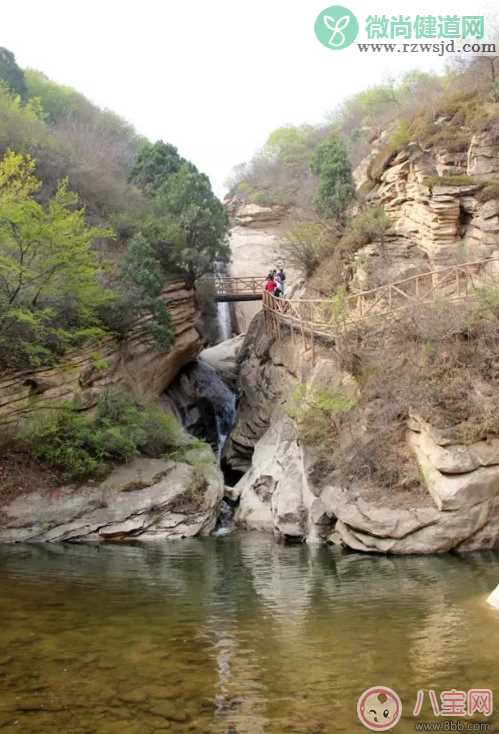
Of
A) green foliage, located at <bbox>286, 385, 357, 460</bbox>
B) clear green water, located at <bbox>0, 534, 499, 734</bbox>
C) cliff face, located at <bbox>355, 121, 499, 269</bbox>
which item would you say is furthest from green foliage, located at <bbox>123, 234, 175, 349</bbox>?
clear green water, located at <bbox>0, 534, 499, 734</bbox>

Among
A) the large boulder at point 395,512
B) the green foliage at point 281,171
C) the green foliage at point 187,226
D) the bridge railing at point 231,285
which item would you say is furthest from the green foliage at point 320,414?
the green foliage at point 281,171

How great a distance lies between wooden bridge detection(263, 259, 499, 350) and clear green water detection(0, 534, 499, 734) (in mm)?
7233

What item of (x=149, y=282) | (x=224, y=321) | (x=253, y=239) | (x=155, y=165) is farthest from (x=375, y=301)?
(x=253, y=239)

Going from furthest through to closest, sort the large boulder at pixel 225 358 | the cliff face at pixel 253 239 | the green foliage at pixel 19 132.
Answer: the cliff face at pixel 253 239, the large boulder at pixel 225 358, the green foliage at pixel 19 132

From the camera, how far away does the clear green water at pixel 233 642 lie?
547 centimetres

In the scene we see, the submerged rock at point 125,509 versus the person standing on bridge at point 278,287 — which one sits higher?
the person standing on bridge at point 278,287

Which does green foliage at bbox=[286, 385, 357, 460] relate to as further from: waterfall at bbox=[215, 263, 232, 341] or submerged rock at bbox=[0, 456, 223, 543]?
waterfall at bbox=[215, 263, 232, 341]

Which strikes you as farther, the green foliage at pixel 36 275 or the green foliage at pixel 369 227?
the green foliage at pixel 369 227

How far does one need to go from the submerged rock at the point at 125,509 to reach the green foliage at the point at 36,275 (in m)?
3.86

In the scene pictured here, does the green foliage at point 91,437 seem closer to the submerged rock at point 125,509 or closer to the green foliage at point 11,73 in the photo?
the submerged rock at point 125,509

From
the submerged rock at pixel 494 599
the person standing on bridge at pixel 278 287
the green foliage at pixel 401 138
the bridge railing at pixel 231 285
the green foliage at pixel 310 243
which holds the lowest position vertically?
the submerged rock at pixel 494 599

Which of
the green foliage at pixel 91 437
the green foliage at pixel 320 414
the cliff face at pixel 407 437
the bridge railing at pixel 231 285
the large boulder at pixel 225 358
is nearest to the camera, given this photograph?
the cliff face at pixel 407 437

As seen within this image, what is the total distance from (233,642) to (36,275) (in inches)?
500

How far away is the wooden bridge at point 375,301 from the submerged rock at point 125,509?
19.4 ft
